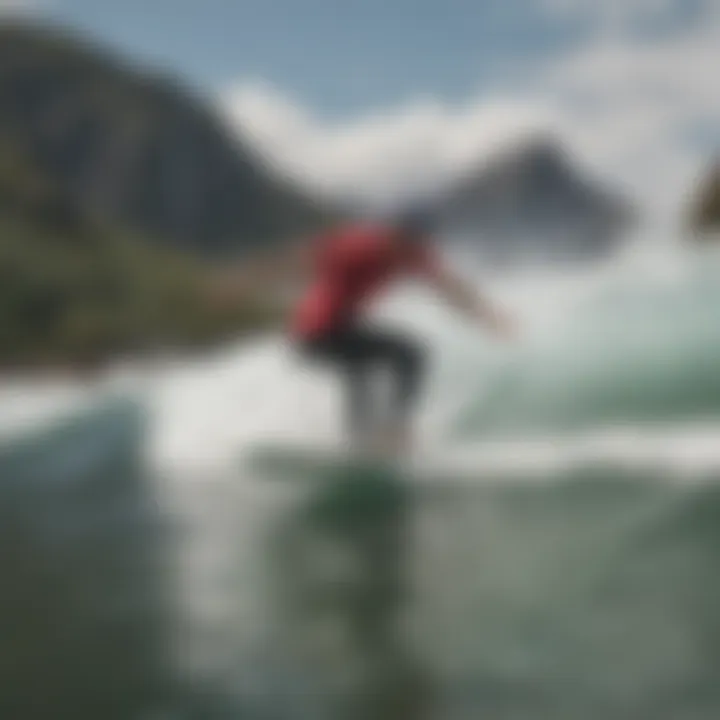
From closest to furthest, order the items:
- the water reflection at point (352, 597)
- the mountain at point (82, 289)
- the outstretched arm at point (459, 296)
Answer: the water reflection at point (352, 597) → the outstretched arm at point (459, 296) → the mountain at point (82, 289)

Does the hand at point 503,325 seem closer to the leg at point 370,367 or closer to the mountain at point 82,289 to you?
the leg at point 370,367

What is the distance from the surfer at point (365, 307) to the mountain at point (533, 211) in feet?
0.83

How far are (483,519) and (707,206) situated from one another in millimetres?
2049

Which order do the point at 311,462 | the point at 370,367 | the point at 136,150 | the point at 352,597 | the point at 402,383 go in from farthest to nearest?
the point at 136,150
the point at 311,462
the point at 402,383
the point at 370,367
the point at 352,597

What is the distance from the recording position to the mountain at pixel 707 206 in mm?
5070

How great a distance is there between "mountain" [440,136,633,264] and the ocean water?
0.48 feet

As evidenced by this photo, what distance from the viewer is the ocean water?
8.32ft

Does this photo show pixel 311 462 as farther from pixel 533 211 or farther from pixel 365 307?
pixel 533 211

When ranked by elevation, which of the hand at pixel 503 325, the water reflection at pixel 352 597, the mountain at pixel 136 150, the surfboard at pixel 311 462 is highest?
the mountain at pixel 136 150

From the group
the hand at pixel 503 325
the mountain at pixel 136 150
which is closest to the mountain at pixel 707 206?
the hand at pixel 503 325

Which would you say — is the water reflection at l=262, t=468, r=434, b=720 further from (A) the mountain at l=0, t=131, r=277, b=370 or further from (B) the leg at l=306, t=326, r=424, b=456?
(A) the mountain at l=0, t=131, r=277, b=370

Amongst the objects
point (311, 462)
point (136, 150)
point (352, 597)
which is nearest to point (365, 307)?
point (311, 462)

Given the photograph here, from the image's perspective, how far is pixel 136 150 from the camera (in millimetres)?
6078

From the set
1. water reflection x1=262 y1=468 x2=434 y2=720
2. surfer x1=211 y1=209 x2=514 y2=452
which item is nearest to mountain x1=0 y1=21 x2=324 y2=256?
surfer x1=211 y1=209 x2=514 y2=452
